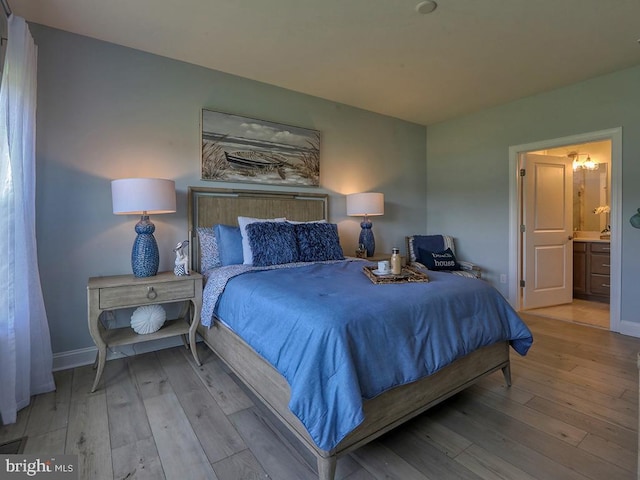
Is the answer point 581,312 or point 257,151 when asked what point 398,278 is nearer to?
point 257,151

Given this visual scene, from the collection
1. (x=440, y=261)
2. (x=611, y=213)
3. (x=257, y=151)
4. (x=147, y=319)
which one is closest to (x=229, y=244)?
(x=147, y=319)

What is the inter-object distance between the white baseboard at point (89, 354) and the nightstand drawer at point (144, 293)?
706 mm

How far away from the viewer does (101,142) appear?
260cm

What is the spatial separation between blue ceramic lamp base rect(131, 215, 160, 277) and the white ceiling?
1466 millimetres

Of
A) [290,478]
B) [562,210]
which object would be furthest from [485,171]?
[290,478]

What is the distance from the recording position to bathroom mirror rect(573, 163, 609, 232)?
16.1 feet

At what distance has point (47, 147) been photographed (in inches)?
95.0

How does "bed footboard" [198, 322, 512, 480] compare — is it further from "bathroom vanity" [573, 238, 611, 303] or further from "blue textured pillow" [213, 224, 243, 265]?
"bathroom vanity" [573, 238, 611, 303]

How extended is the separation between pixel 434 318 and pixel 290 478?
979 millimetres

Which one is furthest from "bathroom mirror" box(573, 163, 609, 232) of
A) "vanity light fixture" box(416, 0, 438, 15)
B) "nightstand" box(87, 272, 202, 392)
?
"nightstand" box(87, 272, 202, 392)

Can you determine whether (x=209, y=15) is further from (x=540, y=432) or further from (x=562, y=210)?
(x=562, y=210)

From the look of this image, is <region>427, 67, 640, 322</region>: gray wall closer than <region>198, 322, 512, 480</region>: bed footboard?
No

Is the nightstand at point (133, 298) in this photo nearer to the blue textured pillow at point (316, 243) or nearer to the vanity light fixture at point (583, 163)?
the blue textured pillow at point (316, 243)

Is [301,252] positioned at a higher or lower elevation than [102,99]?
lower
